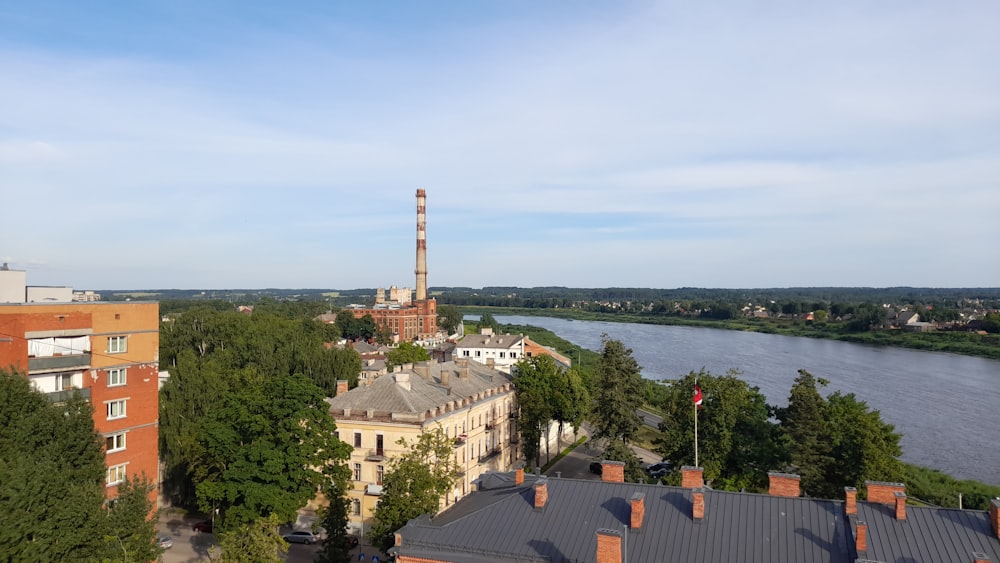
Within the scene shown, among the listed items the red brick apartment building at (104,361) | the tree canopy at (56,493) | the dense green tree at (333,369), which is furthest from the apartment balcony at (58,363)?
the dense green tree at (333,369)

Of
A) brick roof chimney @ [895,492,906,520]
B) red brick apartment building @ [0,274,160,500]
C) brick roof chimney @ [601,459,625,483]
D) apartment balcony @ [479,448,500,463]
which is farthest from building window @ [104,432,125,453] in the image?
brick roof chimney @ [895,492,906,520]

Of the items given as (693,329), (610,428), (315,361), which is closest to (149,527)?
(610,428)

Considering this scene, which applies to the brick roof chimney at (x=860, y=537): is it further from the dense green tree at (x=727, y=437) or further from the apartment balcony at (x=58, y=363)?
the apartment balcony at (x=58, y=363)

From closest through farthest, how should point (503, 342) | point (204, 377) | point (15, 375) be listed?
point (15, 375) < point (204, 377) < point (503, 342)

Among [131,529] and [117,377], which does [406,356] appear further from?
[131,529]

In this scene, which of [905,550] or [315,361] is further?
[315,361]

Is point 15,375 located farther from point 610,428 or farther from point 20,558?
point 610,428
